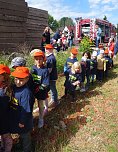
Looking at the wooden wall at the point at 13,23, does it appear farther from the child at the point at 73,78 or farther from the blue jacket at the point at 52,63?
the blue jacket at the point at 52,63

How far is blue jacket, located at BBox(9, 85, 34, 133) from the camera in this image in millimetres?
5035

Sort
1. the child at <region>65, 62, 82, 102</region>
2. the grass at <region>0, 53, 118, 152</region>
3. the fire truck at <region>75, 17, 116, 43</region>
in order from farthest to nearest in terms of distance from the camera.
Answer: the fire truck at <region>75, 17, 116, 43</region>, the child at <region>65, 62, 82, 102</region>, the grass at <region>0, 53, 118, 152</region>

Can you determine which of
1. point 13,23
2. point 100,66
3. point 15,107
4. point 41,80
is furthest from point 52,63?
point 13,23

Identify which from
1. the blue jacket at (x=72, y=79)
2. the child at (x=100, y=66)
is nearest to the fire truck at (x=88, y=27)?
the child at (x=100, y=66)

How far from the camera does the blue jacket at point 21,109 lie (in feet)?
16.5

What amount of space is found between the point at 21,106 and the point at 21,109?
0.16ft

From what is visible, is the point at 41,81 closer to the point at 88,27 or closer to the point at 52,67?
the point at 52,67

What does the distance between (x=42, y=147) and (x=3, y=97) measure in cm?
128

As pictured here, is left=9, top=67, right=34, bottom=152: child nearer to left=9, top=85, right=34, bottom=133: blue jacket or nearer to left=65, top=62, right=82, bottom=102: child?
left=9, top=85, right=34, bottom=133: blue jacket

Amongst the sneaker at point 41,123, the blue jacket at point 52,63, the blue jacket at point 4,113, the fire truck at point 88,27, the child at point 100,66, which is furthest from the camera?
the fire truck at point 88,27

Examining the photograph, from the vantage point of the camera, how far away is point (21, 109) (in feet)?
16.6

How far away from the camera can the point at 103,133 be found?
247 inches

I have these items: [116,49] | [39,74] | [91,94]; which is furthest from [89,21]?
[39,74]

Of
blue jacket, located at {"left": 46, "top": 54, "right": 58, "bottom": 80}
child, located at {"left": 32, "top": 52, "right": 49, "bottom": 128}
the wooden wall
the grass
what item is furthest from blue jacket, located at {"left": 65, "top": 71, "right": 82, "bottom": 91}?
the wooden wall
